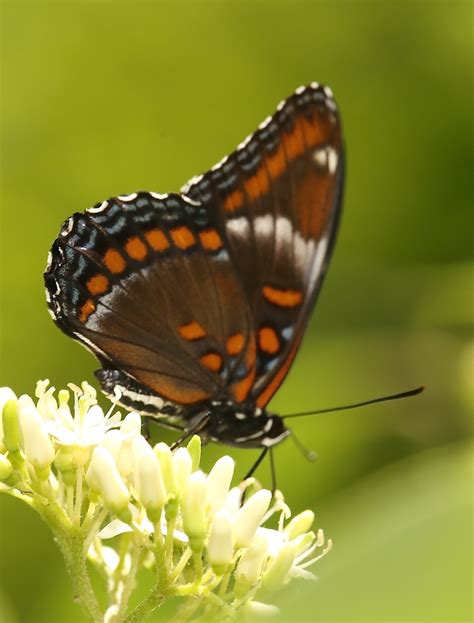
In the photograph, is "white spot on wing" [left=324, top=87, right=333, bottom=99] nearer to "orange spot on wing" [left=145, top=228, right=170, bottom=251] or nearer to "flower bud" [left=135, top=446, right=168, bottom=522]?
"orange spot on wing" [left=145, top=228, right=170, bottom=251]

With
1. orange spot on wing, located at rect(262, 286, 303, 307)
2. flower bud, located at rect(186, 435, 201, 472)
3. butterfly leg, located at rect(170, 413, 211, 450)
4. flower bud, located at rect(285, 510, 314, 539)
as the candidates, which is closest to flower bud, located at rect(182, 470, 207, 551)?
flower bud, located at rect(186, 435, 201, 472)

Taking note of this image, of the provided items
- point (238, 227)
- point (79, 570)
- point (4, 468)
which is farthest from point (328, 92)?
point (79, 570)

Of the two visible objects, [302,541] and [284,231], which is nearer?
[302,541]

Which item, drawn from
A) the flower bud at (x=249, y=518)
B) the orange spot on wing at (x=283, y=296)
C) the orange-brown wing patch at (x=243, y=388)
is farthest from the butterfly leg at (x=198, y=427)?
the flower bud at (x=249, y=518)

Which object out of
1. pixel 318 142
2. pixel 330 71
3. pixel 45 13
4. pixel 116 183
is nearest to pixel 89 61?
pixel 45 13

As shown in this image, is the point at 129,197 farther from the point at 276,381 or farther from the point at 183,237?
the point at 276,381
